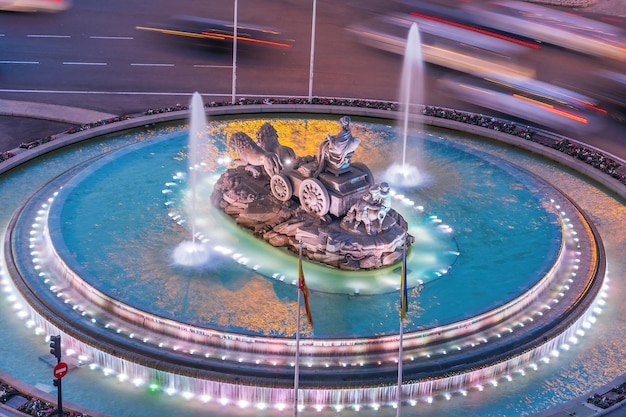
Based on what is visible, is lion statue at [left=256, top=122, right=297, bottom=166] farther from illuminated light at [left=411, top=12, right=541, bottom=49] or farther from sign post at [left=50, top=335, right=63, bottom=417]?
illuminated light at [left=411, top=12, right=541, bottom=49]

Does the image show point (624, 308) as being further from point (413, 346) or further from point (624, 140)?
point (624, 140)

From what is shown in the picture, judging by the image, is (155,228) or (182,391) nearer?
(182,391)

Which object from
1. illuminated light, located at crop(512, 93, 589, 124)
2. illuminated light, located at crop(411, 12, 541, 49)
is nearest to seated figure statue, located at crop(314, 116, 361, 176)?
illuminated light, located at crop(512, 93, 589, 124)

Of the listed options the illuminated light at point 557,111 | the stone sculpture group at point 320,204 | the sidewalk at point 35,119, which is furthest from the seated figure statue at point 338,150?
the illuminated light at point 557,111

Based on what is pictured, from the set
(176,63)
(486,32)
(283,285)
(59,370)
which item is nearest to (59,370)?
(59,370)

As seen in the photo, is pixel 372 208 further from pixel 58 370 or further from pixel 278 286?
pixel 58 370

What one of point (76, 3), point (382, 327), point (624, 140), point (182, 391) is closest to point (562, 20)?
point (624, 140)
